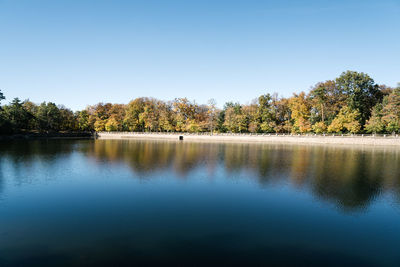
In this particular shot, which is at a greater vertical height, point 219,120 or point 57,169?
point 219,120

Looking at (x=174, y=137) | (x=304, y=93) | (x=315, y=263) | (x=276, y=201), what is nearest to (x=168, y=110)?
(x=174, y=137)

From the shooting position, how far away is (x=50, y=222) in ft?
33.3

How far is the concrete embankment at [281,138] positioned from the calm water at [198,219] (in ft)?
111

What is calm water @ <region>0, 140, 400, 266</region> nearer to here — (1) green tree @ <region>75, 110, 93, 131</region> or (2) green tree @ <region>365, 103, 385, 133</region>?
(2) green tree @ <region>365, 103, 385, 133</region>

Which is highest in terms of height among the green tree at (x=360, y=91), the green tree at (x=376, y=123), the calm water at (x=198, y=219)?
the green tree at (x=360, y=91)

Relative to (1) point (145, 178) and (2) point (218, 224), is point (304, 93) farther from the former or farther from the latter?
(2) point (218, 224)

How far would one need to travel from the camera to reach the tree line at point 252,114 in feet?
179

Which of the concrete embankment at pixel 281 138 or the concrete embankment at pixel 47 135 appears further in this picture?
the concrete embankment at pixel 47 135

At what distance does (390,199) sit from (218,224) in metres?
9.77

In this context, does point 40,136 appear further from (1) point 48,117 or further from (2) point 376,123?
(2) point 376,123

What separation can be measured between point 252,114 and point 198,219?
205 ft

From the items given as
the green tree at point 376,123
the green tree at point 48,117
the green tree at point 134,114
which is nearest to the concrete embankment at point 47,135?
the green tree at point 48,117

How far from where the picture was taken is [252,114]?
70750 mm

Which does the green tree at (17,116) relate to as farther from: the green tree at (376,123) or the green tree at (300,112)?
the green tree at (376,123)
